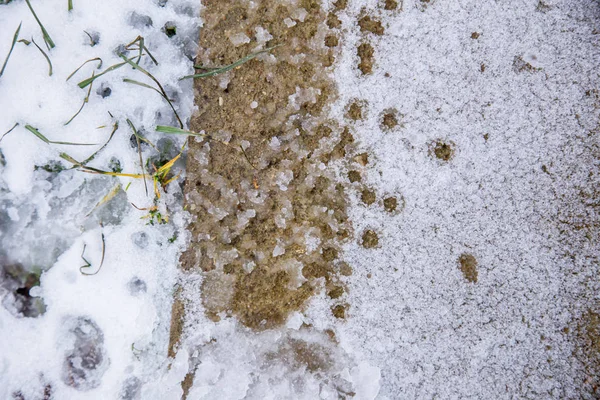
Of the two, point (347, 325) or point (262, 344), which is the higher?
point (347, 325)

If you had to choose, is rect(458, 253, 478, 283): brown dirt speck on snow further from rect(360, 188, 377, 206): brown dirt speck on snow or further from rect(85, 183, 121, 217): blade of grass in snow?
rect(85, 183, 121, 217): blade of grass in snow

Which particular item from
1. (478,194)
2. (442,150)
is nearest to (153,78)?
(442,150)

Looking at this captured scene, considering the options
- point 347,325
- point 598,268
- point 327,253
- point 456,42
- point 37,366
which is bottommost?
point 37,366

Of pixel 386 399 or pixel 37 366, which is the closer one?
pixel 37 366

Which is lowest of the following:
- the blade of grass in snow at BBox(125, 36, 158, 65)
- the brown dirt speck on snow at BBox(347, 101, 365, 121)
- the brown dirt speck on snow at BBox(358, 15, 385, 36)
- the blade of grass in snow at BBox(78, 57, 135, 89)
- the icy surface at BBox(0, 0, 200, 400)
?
the icy surface at BBox(0, 0, 200, 400)

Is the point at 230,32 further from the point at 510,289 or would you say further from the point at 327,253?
the point at 510,289

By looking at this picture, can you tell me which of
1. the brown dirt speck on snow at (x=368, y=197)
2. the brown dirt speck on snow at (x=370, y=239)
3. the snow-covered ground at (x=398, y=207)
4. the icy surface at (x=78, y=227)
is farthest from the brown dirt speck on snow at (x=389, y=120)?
the icy surface at (x=78, y=227)

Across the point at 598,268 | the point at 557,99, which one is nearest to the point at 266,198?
the point at 557,99

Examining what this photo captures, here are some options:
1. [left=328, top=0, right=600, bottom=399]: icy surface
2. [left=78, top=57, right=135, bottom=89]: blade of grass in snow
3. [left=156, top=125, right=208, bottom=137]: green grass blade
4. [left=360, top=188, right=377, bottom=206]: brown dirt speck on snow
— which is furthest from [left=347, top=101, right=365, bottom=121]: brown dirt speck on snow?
[left=78, top=57, right=135, bottom=89]: blade of grass in snow
